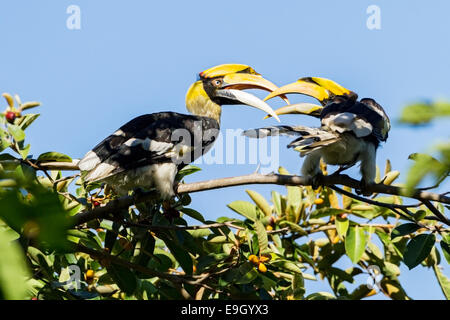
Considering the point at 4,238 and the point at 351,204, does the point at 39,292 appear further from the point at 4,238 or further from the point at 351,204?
the point at 4,238

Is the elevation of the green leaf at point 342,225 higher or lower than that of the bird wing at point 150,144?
lower

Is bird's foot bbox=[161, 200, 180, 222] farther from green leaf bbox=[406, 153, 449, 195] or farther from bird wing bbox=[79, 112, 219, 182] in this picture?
green leaf bbox=[406, 153, 449, 195]

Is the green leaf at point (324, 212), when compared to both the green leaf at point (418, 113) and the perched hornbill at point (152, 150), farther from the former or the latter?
the green leaf at point (418, 113)

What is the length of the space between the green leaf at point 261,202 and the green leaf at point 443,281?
160 cm

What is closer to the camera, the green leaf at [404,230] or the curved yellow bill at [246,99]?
the green leaf at [404,230]

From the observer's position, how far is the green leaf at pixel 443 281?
187 inches

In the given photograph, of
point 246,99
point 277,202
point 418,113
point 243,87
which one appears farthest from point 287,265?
point 418,113

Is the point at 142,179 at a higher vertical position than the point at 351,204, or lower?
higher

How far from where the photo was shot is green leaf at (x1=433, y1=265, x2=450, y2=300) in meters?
4.76

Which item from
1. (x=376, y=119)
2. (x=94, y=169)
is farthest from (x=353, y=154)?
(x=94, y=169)

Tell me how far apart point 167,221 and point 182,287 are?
0.52 m

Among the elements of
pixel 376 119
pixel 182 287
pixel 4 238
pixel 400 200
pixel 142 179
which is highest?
pixel 4 238

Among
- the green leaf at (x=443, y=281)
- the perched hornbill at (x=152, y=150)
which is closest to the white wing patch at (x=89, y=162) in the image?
the perched hornbill at (x=152, y=150)

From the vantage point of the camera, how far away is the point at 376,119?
4.88 metres
